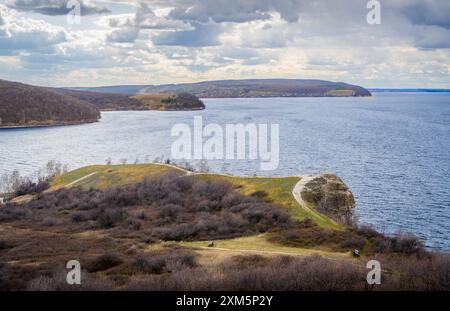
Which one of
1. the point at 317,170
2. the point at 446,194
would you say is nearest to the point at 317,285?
the point at 446,194

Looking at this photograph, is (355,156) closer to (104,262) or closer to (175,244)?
(175,244)

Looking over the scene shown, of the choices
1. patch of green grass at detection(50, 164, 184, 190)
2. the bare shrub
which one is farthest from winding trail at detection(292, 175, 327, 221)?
patch of green grass at detection(50, 164, 184, 190)

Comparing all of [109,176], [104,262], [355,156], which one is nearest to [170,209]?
[104,262]

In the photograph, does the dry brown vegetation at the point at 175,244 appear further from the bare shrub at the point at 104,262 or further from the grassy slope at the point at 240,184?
the grassy slope at the point at 240,184

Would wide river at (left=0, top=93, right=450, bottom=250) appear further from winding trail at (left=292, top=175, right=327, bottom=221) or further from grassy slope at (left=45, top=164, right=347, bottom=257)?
grassy slope at (left=45, top=164, right=347, bottom=257)

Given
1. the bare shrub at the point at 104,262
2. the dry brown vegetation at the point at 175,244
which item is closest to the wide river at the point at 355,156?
the dry brown vegetation at the point at 175,244

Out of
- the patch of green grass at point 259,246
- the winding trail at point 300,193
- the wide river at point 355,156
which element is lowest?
the wide river at point 355,156
